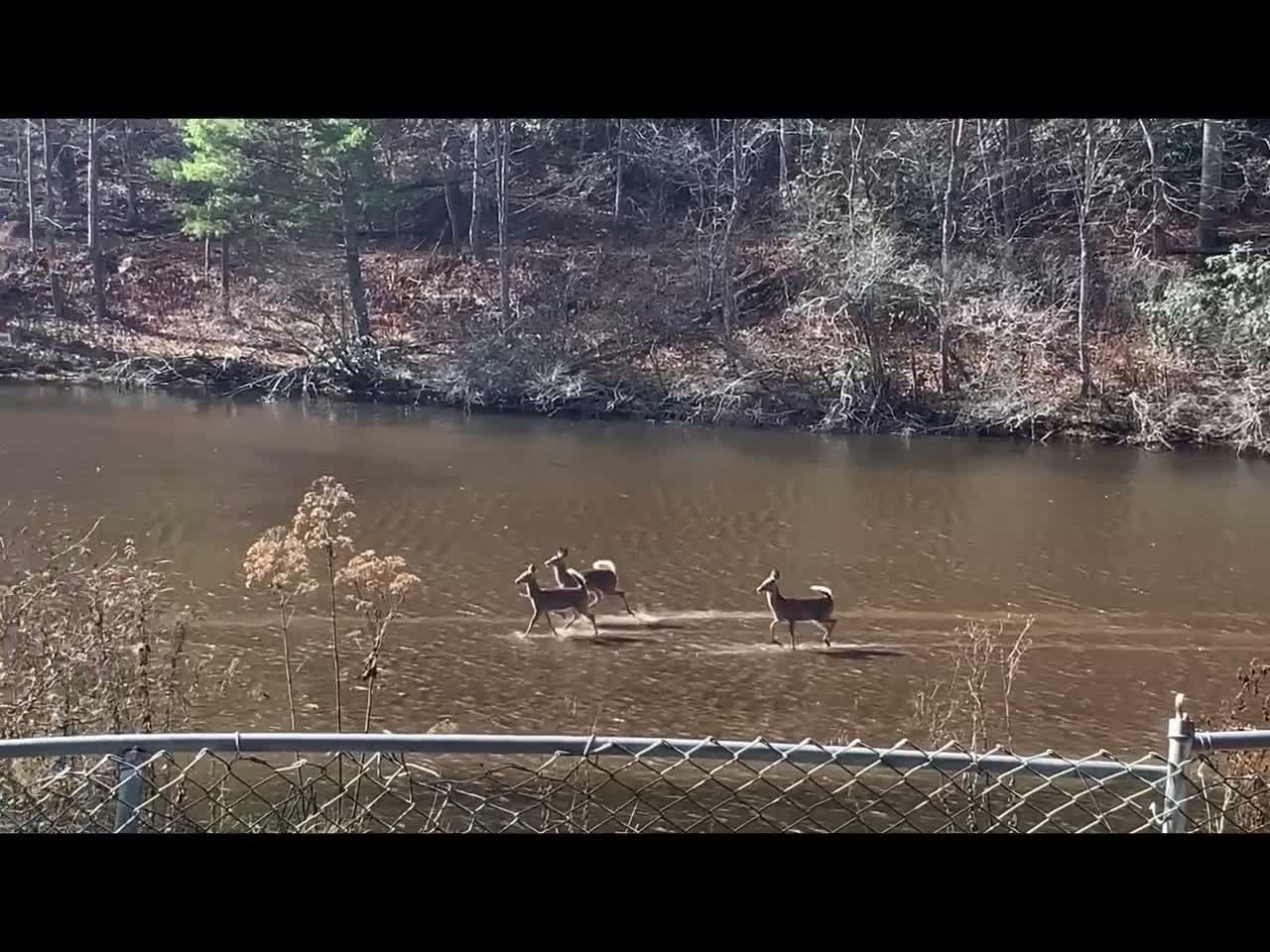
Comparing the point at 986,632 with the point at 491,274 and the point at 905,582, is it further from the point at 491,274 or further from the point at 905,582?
the point at 491,274

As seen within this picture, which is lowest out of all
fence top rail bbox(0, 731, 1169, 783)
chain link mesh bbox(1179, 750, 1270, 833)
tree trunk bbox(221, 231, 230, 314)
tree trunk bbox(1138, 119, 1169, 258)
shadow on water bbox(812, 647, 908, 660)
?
shadow on water bbox(812, 647, 908, 660)

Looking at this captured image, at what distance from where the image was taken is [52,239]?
26.2 meters

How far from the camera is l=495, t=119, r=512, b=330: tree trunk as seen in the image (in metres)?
23.9

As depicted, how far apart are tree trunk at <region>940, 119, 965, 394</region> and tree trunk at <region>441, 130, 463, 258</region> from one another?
899 centimetres

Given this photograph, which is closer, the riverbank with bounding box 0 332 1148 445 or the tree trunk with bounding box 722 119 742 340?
the riverbank with bounding box 0 332 1148 445

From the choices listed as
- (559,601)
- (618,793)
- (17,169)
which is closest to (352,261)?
(17,169)

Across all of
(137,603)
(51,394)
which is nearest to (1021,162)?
(51,394)

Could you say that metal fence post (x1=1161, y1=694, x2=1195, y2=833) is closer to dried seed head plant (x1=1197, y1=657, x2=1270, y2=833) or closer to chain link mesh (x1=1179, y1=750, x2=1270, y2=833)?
dried seed head plant (x1=1197, y1=657, x2=1270, y2=833)

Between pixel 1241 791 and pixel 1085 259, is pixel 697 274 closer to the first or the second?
pixel 1085 259

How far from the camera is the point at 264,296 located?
24.5 metres

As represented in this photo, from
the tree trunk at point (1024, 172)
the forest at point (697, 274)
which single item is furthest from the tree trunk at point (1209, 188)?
the tree trunk at point (1024, 172)

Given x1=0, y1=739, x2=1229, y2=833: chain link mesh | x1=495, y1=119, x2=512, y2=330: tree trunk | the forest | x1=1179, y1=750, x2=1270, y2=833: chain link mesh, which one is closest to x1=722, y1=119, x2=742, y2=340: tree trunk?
the forest

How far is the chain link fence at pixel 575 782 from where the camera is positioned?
2027 millimetres
